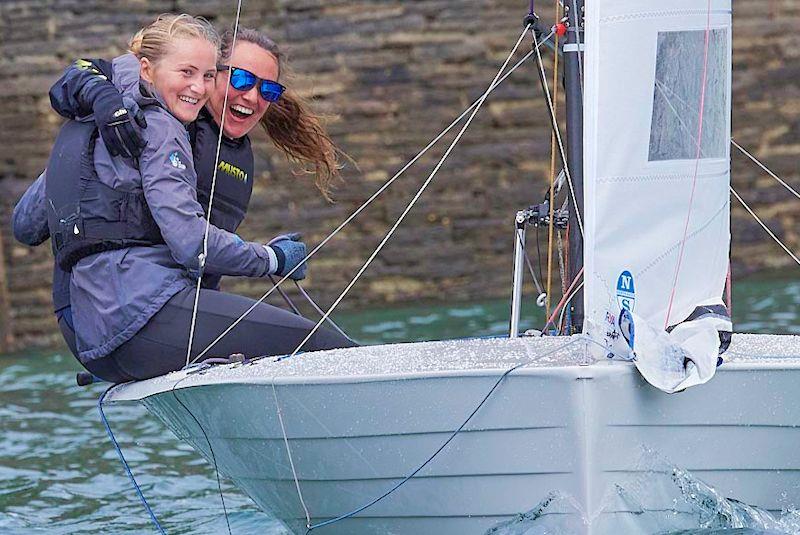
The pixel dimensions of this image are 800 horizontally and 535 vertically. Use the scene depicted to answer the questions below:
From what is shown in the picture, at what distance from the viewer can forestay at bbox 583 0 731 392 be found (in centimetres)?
358

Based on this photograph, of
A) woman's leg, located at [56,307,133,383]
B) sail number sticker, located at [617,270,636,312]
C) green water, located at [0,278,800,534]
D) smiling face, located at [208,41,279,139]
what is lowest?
green water, located at [0,278,800,534]

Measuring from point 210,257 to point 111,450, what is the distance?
115 inches

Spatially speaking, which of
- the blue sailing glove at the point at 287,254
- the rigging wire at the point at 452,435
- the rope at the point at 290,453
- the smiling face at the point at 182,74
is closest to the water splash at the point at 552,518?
the rigging wire at the point at 452,435

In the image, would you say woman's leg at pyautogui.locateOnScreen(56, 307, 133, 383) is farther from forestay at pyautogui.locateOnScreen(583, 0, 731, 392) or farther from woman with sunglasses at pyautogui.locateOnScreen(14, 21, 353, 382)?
forestay at pyautogui.locateOnScreen(583, 0, 731, 392)

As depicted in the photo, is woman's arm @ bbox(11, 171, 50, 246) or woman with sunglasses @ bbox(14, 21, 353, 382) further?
woman's arm @ bbox(11, 171, 50, 246)

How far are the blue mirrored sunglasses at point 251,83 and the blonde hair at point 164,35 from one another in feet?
0.48

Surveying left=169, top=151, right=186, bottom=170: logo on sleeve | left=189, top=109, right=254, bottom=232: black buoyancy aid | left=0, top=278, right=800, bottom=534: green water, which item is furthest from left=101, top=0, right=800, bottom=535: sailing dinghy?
left=0, top=278, right=800, bottom=534: green water

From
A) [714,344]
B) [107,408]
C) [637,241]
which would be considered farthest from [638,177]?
[107,408]

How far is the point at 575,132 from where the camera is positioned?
4.27 m

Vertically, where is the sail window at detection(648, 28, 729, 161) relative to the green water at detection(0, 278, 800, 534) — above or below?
above

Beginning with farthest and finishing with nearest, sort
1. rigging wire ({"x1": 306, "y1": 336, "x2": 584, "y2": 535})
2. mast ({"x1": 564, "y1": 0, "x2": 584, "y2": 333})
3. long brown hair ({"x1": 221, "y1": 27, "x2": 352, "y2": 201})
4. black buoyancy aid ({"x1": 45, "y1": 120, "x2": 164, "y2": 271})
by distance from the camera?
long brown hair ({"x1": 221, "y1": 27, "x2": 352, "y2": 201}) → mast ({"x1": 564, "y1": 0, "x2": 584, "y2": 333}) → black buoyancy aid ({"x1": 45, "y1": 120, "x2": 164, "y2": 271}) → rigging wire ({"x1": 306, "y1": 336, "x2": 584, "y2": 535})

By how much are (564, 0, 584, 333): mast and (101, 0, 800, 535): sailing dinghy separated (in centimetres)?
43

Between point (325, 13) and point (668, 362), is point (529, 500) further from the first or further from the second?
point (325, 13)

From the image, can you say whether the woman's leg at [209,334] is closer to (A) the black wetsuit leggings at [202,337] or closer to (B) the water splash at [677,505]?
(A) the black wetsuit leggings at [202,337]
